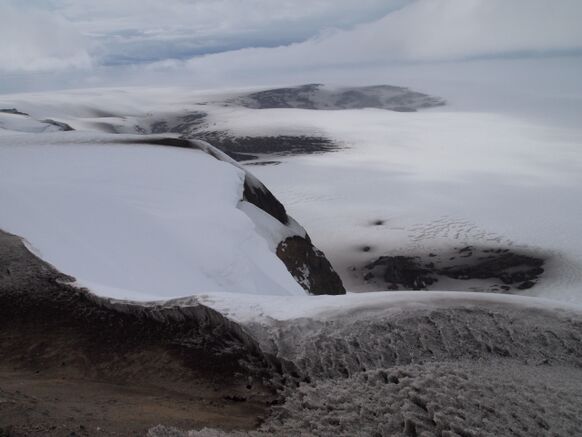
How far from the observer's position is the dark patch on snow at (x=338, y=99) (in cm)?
12506

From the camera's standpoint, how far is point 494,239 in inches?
1278

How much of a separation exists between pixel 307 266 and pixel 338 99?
118m

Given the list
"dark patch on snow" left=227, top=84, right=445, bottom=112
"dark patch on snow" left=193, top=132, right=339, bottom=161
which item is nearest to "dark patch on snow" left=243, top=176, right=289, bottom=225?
"dark patch on snow" left=193, top=132, right=339, bottom=161

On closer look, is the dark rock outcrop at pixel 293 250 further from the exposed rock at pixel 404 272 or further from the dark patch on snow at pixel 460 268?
the dark patch on snow at pixel 460 268

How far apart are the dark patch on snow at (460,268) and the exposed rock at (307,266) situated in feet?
28.7

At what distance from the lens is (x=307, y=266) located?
19.7 meters

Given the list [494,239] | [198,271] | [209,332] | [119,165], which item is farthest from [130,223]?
[494,239]

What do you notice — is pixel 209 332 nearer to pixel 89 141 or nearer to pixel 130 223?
pixel 130 223

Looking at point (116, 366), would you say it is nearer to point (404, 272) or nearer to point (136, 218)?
point (136, 218)

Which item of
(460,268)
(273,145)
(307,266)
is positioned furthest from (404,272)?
(273,145)

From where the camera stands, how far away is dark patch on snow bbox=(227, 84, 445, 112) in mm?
125062

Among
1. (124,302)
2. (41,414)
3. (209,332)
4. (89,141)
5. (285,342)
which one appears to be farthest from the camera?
(89,141)

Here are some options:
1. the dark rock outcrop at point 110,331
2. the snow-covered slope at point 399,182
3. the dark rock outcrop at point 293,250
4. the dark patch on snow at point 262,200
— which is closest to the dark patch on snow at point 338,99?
the snow-covered slope at point 399,182

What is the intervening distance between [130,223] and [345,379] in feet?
30.0
